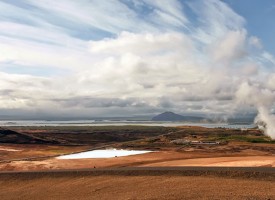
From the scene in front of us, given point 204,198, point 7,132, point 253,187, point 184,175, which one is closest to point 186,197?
point 204,198

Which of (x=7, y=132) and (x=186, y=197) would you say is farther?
(x=7, y=132)

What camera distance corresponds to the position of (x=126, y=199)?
129ft

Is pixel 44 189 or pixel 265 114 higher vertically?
pixel 265 114

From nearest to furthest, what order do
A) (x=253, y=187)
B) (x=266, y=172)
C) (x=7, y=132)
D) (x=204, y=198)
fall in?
(x=204, y=198)
(x=253, y=187)
(x=266, y=172)
(x=7, y=132)

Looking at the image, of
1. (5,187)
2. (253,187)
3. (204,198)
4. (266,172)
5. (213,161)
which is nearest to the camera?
(204,198)

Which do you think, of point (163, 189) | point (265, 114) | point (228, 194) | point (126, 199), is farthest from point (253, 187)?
point (265, 114)

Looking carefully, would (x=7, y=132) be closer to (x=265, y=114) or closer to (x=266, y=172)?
(x=265, y=114)

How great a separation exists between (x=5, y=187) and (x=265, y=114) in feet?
416

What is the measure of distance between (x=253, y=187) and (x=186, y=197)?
8101 mm

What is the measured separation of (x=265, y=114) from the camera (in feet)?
512

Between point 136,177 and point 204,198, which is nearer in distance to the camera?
point 204,198

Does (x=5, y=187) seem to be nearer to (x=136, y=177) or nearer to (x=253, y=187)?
(x=136, y=177)

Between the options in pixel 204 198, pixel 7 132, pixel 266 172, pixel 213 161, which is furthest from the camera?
pixel 7 132

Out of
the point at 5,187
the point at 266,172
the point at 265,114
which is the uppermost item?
the point at 265,114
